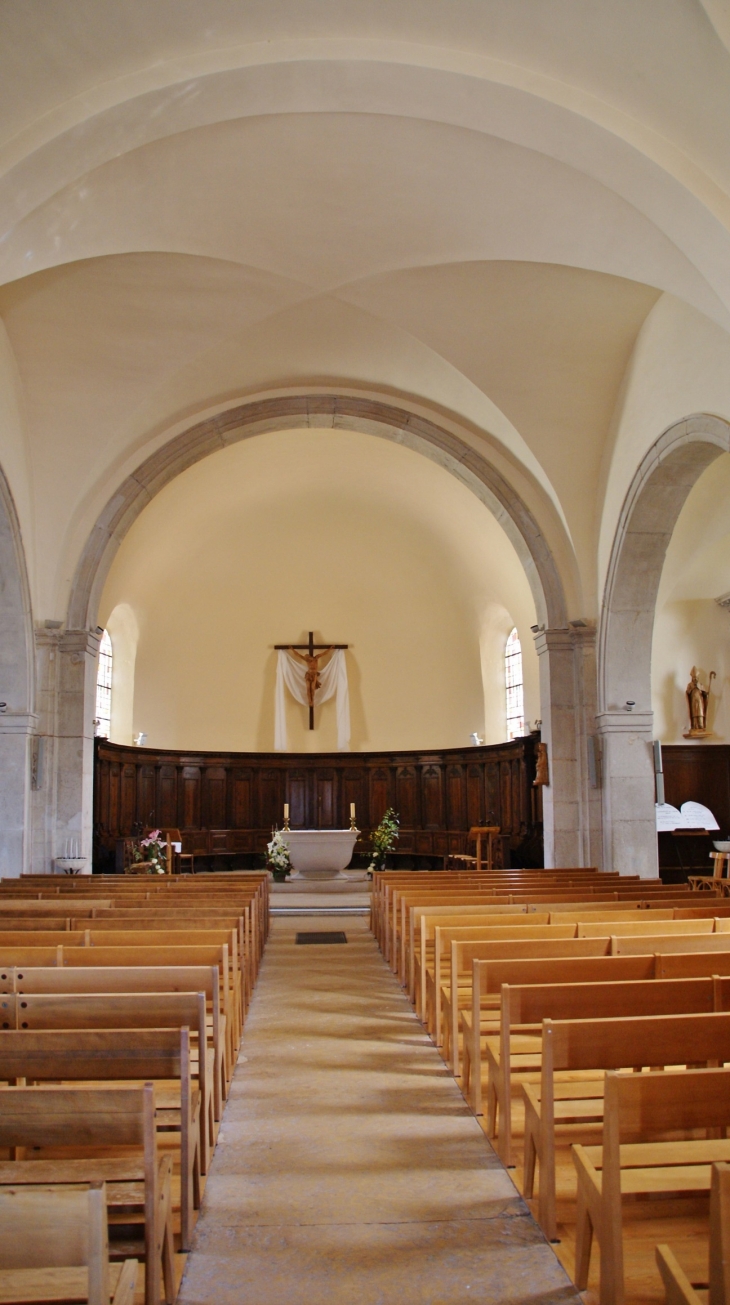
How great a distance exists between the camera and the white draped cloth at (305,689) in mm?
21344

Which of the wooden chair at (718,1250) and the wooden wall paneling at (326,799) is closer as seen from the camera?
the wooden chair at (718,1250)

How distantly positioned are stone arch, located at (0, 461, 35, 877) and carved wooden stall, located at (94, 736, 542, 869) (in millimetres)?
5104

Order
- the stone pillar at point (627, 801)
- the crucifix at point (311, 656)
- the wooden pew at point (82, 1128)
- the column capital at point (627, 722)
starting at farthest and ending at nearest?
the crucifix at point (311, 656)
the column capital at point (627, 722)
the stone pillar at point (627, 801)
the wooden pew at point (82, 1128)

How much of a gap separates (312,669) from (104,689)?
451 cm

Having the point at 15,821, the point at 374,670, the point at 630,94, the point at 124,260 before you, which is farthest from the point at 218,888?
the point at 374,670

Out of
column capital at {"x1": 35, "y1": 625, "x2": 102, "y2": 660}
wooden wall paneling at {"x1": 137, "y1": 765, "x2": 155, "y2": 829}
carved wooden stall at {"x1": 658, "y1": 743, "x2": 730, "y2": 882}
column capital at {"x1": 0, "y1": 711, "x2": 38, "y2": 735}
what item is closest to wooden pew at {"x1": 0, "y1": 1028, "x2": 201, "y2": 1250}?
column capital at {"x1": 0, "y1": 711, "x2": 38, "y2": 735}

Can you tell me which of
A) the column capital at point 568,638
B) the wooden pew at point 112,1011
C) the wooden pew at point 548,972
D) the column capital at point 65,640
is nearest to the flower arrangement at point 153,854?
the column capital at point 65,640

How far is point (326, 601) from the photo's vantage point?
2159 centimetres

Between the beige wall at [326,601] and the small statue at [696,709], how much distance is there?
3068 millimetres

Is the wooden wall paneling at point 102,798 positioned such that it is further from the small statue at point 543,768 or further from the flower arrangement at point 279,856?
the small statue at point 543,768

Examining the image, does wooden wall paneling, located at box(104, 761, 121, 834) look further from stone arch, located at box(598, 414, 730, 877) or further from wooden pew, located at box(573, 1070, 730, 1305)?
wooden pew, located at box(573, 1070, 730, 1305)

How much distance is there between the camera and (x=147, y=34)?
6.89 meters

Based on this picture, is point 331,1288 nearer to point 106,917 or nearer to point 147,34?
point 106,917

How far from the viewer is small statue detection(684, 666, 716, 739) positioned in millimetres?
18078
